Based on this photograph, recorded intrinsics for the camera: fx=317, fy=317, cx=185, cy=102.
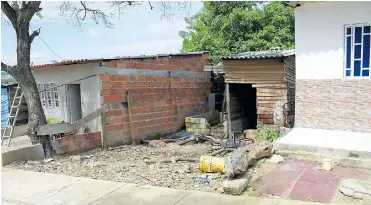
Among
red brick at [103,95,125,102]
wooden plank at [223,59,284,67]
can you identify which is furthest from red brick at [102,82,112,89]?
wooden plank at [223,59,284,67]

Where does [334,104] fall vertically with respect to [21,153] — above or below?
above

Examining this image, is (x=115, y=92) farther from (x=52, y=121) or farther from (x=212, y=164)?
(x=212, y=164)

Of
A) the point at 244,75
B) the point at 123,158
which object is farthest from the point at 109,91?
the point at 244,75

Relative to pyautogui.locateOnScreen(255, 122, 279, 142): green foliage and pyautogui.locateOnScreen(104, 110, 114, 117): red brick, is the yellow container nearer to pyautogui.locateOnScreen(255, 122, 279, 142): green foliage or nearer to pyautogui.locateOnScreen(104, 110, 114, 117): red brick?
pyautogui.locateOnScreen(255, 122, 279, 142): green foliage

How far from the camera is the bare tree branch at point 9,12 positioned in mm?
7723

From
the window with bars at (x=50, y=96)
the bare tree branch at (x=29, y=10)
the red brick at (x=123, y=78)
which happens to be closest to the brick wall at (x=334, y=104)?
the red brick at (x=123, y=78)

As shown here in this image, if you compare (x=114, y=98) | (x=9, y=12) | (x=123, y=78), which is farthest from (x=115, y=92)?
(x=9, y=12)

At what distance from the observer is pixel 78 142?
855 centimetres

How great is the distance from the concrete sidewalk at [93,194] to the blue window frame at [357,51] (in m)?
4.17

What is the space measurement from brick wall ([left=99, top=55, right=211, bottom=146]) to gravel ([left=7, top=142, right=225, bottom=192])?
871 mm

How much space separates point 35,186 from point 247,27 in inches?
541

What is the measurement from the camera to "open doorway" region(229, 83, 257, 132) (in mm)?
11195

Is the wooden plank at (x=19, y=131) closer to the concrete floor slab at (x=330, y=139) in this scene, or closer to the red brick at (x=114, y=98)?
the red brick at (x=114, y=98)

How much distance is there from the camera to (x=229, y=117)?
10.7 m
